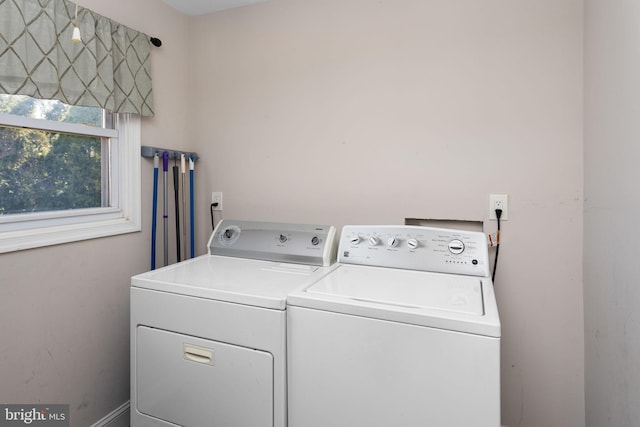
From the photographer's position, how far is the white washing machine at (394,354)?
→ 984 millimetres

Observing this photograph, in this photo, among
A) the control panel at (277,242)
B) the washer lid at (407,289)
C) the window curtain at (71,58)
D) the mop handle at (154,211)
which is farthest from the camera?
the mop handle at (154,211)

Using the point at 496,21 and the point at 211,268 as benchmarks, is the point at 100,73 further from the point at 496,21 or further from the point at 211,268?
the point at 496,21

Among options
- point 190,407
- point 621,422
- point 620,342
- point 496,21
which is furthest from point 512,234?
point 190,407

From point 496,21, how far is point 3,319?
8.08 feet

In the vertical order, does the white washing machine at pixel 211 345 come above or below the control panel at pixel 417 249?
below

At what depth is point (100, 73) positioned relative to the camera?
1.67 meters

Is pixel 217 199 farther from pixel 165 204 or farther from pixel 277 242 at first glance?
pixel 277 242

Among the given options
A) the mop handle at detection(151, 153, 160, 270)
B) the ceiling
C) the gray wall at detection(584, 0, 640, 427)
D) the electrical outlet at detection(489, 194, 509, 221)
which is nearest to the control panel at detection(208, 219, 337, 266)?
the mop handle at detection(151, 153, 160, 270)

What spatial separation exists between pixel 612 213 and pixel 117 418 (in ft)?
7.95

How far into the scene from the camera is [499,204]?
1.64 m

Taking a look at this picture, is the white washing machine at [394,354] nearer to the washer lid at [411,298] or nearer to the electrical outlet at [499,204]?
the washer lid at [411,298]

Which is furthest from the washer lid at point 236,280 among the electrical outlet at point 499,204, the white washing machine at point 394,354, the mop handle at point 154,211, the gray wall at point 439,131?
the electrical outlet at point 499,204

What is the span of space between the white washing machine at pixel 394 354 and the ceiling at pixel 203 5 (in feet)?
5.82

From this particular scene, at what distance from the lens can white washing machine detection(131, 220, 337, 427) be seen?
1.23m
